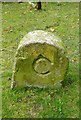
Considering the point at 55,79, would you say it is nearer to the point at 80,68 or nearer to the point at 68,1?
the point at 80,68

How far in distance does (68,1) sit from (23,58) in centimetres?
692

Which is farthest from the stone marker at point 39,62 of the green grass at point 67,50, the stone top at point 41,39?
the green grass at point 67,50

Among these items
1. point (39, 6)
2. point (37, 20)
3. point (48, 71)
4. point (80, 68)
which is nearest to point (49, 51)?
point (48, 71)

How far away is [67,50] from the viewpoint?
8102 millimetres

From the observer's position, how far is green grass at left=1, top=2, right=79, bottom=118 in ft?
18.7

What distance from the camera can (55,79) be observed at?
6180 mm

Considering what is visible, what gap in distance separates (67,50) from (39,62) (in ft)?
7.06

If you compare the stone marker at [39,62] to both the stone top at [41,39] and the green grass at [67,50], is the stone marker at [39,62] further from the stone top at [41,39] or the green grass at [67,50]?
the green grass at [67,50]

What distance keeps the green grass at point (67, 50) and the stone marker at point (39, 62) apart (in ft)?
0.55

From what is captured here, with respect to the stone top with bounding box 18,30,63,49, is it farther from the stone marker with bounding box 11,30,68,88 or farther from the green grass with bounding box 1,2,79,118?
the green grass with bounding box 1,2,79,118

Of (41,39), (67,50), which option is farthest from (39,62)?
(67,50)

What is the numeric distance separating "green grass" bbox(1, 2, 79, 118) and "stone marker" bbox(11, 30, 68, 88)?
17cm

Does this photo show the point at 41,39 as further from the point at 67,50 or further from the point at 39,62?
the point at 67,50

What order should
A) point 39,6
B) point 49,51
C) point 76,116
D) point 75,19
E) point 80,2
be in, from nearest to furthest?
point 76,116, point 49,51, point 75,19, point 39,6, point 80,2
